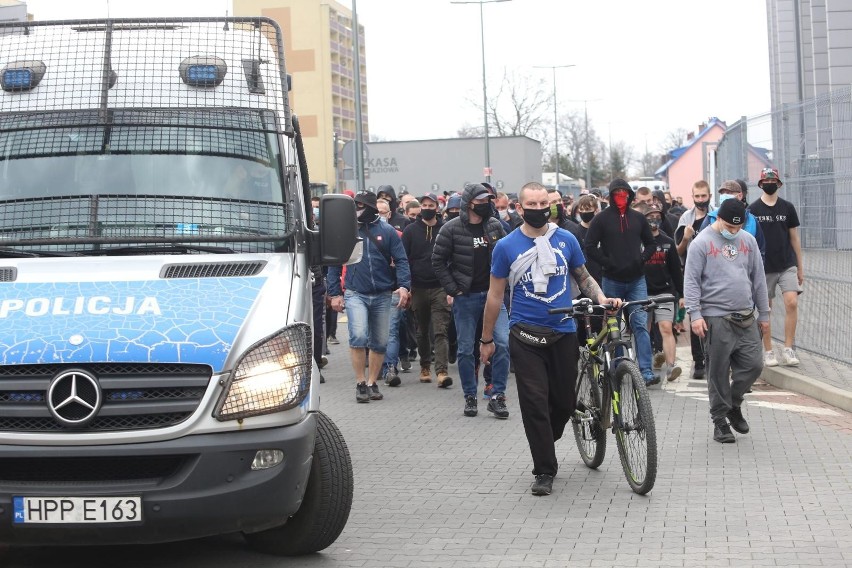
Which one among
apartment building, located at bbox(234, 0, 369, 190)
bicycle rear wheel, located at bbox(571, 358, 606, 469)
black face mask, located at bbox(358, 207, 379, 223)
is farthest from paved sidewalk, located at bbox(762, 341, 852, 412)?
apartment building, located at bbox(234, 0, 369, 190)

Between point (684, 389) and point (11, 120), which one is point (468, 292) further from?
point (11, 120)

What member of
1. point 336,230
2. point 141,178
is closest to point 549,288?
point 336,230

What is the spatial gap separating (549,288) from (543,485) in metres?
1.21

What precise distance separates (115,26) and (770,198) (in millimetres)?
7579

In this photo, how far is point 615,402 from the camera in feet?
26.4

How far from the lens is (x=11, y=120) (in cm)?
713

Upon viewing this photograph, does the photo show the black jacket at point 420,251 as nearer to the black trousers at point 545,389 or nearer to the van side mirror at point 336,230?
the black trousers at point 545,389

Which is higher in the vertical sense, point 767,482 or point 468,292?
point 468,292

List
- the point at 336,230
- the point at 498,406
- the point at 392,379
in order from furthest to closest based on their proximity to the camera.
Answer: the point at 392,379
the point at 498,406
the point at 336,230

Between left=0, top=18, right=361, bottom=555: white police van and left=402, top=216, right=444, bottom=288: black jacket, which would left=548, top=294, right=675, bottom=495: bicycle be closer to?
left=0, top=18, right=361, bottom=555: white police van

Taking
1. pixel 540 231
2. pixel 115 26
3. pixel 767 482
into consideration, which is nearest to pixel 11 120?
pixel 115 26

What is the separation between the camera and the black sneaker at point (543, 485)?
7809 mm

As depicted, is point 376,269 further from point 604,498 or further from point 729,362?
point 604,498

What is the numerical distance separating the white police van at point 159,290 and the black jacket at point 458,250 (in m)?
4.24
